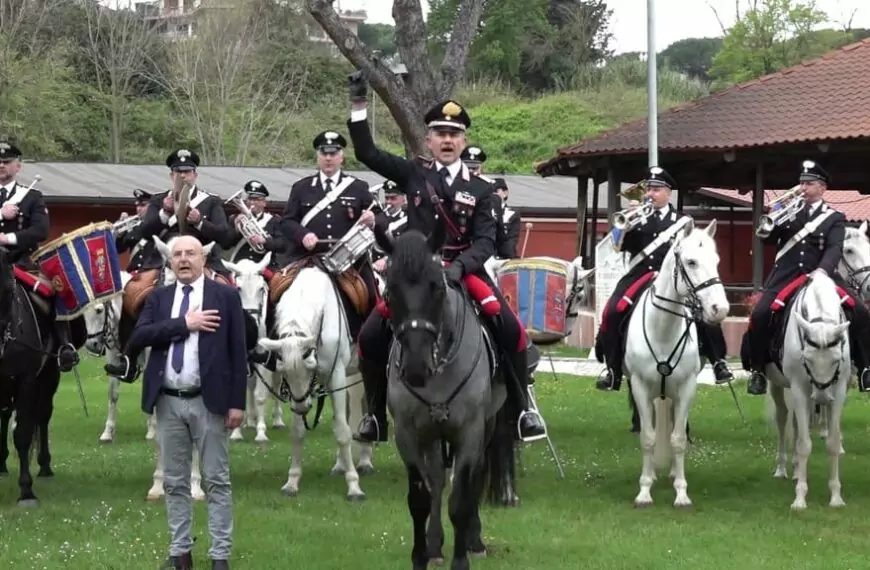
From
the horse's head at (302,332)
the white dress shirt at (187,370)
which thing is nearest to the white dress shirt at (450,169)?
the white dress shirt at (187,370)

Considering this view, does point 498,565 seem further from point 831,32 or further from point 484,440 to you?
point 831,32

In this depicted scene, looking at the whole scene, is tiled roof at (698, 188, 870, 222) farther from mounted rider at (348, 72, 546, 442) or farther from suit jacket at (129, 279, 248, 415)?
suit jacket at (129, 279, 248, 415)

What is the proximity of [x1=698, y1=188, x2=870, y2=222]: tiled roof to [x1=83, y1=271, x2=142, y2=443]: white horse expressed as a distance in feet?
68.2

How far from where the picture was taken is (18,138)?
46938 mm

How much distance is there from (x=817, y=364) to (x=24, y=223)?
22.3 ft

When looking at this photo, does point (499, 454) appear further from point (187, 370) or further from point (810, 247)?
point (810, 247)

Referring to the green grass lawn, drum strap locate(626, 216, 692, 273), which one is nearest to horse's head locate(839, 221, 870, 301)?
the green grass lawn

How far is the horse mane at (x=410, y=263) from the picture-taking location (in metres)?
7.68

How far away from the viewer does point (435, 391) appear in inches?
326

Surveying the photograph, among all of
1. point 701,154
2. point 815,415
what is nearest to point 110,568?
point 815,415

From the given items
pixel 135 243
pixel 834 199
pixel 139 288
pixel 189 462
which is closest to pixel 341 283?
pixel 139 288

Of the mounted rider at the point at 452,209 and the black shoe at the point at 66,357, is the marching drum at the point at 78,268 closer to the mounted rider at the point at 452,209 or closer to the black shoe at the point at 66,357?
the black shoe at the point at 66,357

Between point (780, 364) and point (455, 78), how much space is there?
10.2 m

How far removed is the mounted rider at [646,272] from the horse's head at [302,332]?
2527 millimetres
